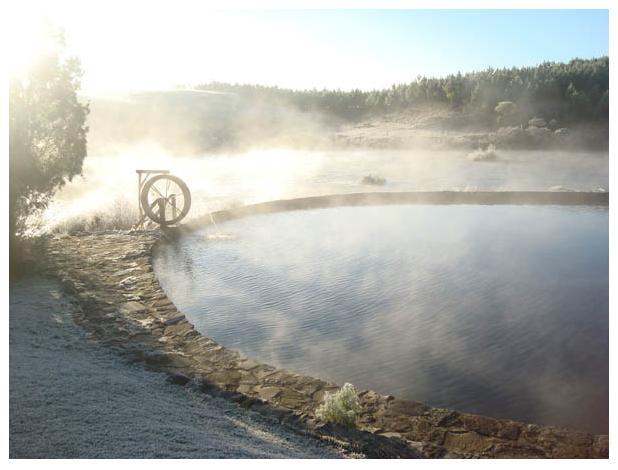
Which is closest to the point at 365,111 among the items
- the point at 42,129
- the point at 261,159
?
the point at 261,159

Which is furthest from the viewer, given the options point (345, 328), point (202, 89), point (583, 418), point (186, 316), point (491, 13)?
point (202, 89)

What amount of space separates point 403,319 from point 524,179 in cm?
906

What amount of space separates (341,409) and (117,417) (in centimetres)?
136

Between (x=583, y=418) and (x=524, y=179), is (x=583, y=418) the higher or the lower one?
the lower one

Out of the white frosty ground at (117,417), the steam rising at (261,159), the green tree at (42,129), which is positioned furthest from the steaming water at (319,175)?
the white frosty ground at (117,417)

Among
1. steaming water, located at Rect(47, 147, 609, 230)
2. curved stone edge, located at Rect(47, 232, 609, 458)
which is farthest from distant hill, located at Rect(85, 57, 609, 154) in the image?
curved stone edge, located at Rect(47, 232, 609, 458)

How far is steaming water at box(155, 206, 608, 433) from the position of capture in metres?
3.94

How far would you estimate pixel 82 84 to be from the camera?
277 inches

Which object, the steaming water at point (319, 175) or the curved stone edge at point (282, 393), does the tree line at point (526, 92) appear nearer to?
the steaming water at point (319, 175)

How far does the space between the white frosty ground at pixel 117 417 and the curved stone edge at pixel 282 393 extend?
0.17 metres

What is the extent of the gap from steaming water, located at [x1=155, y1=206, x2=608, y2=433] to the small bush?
0.63 metres

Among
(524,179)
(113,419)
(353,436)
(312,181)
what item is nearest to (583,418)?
(353,436)

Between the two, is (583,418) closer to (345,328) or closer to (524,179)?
(345,328)

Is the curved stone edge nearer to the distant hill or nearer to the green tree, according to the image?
the green tree
